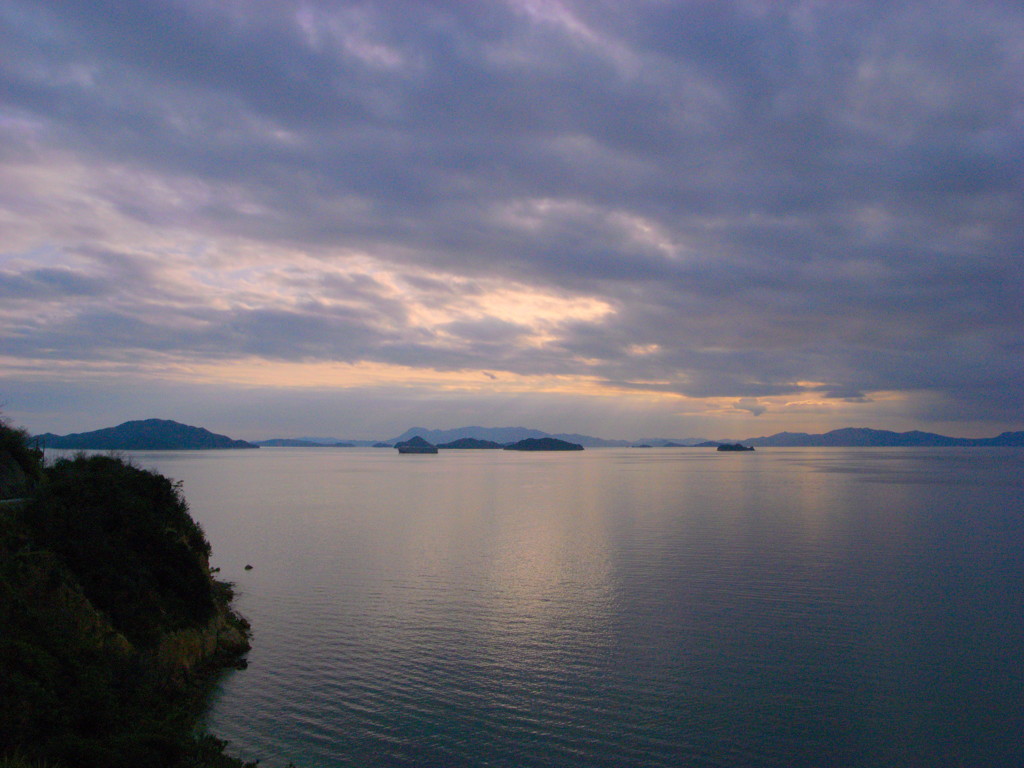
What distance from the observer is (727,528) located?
58688 mm

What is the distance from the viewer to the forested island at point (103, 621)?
551 inches

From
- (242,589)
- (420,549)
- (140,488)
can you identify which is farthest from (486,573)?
(140,488)

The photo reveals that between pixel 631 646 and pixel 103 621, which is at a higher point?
pixel 103 621

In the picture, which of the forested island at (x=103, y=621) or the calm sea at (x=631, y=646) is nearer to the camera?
the forested island at (x=103, y=621)

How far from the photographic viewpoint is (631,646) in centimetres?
2698

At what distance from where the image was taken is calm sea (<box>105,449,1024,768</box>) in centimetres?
1903

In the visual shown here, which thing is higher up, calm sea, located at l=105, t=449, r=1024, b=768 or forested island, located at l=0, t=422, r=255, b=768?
forested island, located at l=0, t=422, r=255, b=768

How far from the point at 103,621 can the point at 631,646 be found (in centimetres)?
2060

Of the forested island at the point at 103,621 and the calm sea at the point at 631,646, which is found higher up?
the forested island at the point at 103,621

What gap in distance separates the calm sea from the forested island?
2.79 m

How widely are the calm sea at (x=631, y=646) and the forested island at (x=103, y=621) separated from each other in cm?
279

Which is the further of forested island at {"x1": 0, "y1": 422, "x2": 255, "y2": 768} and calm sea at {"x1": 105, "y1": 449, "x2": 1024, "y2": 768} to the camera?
calm sea at {"x1": 105, "y1": 449, "x2": 1024, "y2": 768}

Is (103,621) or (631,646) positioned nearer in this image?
(103,621)

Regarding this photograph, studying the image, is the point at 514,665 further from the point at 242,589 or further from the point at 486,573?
the point at 242,589
